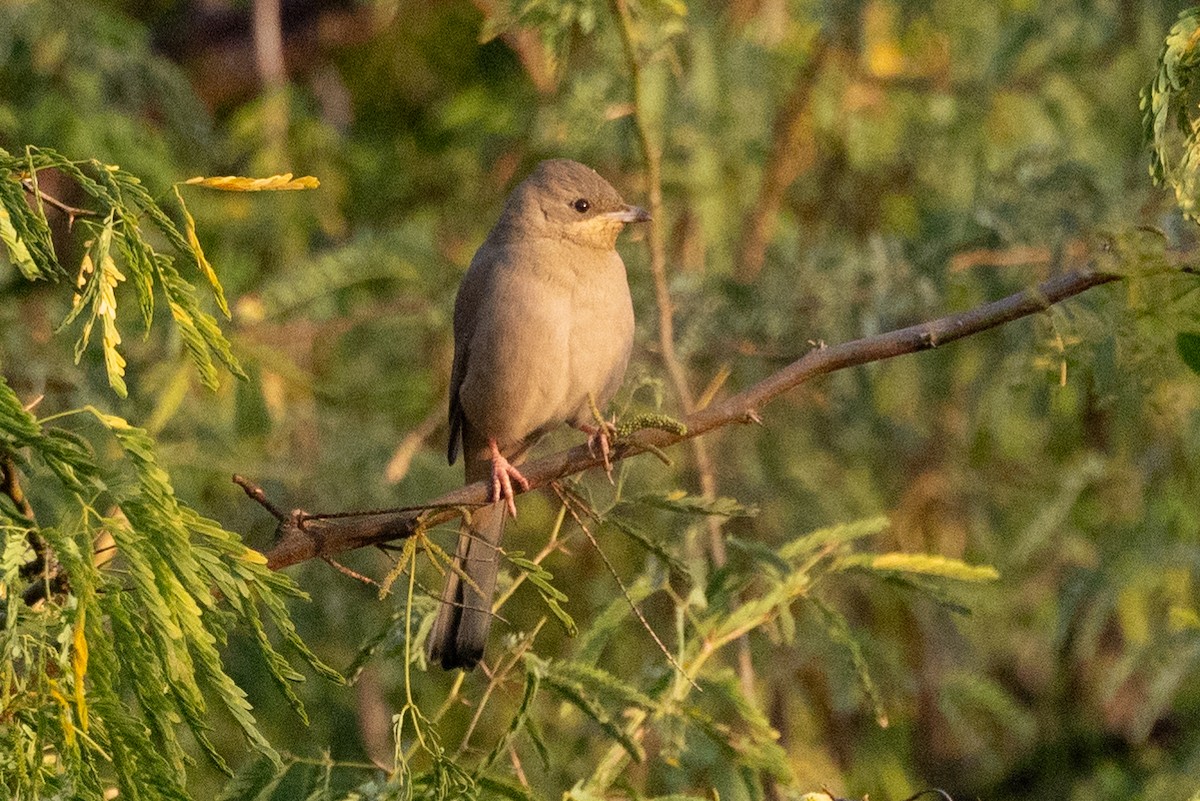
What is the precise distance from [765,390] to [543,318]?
195 centimetres

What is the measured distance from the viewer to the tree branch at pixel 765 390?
3129 millimetres

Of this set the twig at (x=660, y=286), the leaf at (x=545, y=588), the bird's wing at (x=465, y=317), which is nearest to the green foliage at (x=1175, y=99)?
the leaf at (x=545, y=588)

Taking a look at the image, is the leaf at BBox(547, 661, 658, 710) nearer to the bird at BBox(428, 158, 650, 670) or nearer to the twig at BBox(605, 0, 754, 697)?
the bird at BBox(428, 158, 650, 670)

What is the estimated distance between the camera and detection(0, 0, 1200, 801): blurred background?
646 centimetres

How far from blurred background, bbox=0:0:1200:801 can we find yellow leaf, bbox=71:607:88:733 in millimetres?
3276

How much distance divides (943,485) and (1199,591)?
133 centimetres

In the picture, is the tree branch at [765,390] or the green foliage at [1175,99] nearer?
the green foliage at [1175,99]

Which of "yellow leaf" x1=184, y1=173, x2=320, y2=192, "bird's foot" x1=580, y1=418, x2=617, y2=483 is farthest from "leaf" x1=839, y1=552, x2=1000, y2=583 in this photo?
"yellow leaf" x1=184, y1=173, x2=320, y2=192

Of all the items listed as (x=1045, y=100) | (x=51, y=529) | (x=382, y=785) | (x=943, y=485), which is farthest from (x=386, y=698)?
(x=51, y=529)

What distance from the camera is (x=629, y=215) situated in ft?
17.7

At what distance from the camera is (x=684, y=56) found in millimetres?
7949

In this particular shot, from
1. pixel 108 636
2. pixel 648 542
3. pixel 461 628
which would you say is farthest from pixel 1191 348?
pixel 108 636

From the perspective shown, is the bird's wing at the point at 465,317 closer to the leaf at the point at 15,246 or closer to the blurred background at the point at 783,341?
the blurred background at the point at 783,341

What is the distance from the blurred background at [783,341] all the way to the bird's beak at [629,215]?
58 cm
